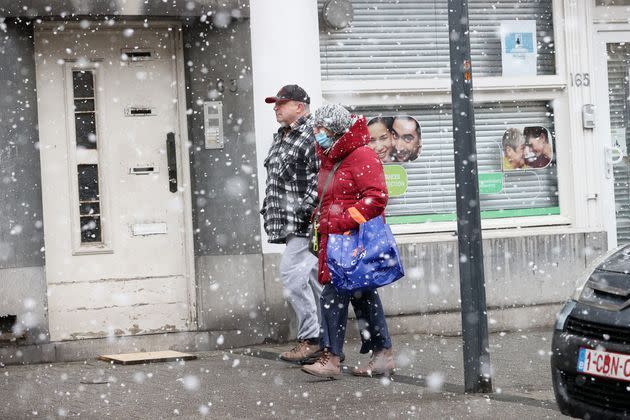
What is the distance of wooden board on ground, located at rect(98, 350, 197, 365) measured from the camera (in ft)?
30.4

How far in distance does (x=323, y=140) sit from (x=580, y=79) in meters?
→ 4.27

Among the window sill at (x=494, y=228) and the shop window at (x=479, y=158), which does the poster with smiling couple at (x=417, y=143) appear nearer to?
the shop window at (x=479, y=158)

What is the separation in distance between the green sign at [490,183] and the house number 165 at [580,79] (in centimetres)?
115

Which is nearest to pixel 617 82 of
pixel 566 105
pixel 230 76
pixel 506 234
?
pixel 566 105

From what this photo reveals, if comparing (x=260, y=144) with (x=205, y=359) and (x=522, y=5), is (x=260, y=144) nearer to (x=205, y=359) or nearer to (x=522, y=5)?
(x=205, y=359)

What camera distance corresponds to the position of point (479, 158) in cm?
1143

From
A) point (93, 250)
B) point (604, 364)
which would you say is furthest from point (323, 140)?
point (604, 364)

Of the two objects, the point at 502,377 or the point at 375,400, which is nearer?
the point at 375,400

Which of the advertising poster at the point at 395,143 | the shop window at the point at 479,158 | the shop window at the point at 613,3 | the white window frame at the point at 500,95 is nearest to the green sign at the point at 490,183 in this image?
the shop window at the point at 479,158

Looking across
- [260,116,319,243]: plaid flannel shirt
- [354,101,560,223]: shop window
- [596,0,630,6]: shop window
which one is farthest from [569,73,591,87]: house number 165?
[260,116,319,243]: plaid flannel shirt

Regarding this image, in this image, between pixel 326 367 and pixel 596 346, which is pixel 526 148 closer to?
pixel 326 367

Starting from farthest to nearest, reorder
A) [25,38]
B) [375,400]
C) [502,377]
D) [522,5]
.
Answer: [522,5] → [25,38] → [502,377] → [375,400]

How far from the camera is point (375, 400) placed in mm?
7113

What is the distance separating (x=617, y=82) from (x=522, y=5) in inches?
48.8
